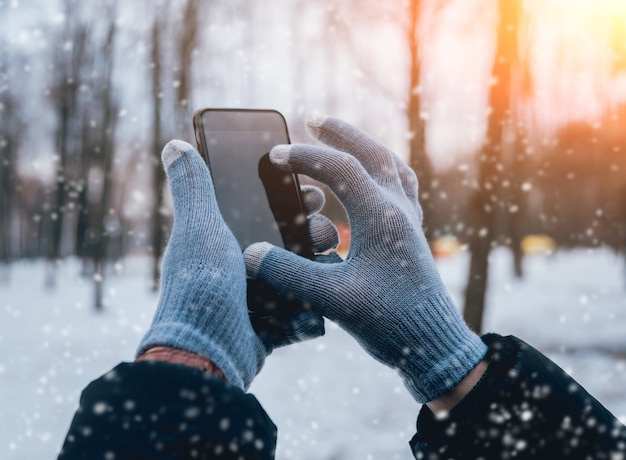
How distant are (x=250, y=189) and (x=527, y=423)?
73cm

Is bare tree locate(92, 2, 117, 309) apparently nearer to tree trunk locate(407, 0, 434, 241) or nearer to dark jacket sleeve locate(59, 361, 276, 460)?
tree trunk locate(407, 0, 434, 241)

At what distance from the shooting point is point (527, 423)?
0.79 m

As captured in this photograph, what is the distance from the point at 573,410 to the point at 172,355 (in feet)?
1.93

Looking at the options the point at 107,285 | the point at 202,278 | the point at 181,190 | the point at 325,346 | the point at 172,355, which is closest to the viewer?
the point at 172,355

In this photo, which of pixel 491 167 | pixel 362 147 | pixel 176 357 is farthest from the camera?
pixel 491 167

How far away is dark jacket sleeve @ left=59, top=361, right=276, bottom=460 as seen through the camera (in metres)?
0.61

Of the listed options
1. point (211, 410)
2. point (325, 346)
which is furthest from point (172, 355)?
point (325, 346)

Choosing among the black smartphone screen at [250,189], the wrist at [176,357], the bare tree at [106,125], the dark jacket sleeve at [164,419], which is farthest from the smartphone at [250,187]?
the bare tree at [106,125]

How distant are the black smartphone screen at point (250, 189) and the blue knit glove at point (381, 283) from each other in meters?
0.11

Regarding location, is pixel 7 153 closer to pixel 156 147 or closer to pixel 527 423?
pixel 156 147

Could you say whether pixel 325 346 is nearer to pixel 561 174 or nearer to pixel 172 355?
pixel 172 355

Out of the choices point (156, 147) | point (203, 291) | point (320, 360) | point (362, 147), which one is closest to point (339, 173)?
point (362, 147)

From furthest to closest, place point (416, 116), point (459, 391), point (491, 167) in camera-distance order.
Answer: point (416, 116) → point (491, 167) → point (459, 391)

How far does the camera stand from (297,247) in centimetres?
121
